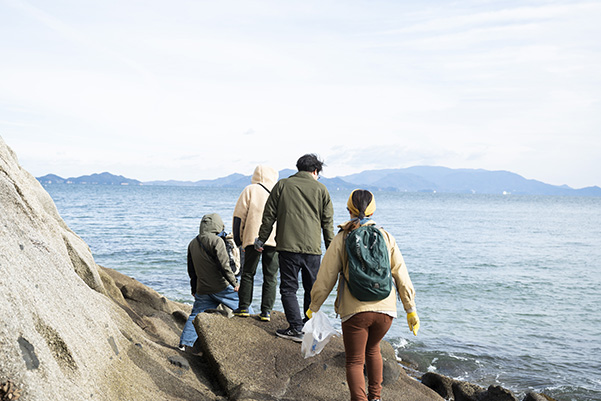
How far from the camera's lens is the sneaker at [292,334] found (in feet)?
22.1

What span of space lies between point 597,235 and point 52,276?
51.0m

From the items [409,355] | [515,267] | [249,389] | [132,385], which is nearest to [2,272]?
[132,385]

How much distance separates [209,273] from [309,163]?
7.25 feet

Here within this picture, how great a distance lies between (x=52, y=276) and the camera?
181 inches

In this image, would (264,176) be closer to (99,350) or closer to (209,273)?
(209,273)

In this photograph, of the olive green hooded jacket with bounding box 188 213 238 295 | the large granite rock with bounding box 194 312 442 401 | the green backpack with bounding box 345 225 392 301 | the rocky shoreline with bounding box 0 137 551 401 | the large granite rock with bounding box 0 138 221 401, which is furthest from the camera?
the olive green hooded jacket with bounding box 188 213 238 295

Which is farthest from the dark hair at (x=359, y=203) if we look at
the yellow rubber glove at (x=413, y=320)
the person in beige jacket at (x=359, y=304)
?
the yellow rubber glove at (x=413, y=320)

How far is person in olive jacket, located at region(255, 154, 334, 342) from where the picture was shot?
21.2ft

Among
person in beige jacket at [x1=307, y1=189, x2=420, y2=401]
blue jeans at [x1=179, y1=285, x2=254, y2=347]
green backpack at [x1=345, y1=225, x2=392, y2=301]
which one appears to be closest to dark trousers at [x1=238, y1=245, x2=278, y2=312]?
blue jeans at [x1=179, y1=285, x2=254, y2=347]

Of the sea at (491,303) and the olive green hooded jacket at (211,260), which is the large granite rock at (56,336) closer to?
the olive green hooded jacket at (211,260)

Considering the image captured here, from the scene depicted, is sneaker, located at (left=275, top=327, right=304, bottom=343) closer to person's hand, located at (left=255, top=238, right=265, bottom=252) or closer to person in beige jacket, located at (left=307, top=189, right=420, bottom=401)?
person's hand, located at (left=255, top=238, right=265, bottom=252)

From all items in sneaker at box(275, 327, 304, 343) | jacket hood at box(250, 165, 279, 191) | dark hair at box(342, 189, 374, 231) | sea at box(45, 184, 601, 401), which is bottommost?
sea at box(45, 184, 601, 401)

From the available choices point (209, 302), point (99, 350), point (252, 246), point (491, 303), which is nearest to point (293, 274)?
point (252, 246)

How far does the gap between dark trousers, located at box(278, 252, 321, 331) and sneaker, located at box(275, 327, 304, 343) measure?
5cm
